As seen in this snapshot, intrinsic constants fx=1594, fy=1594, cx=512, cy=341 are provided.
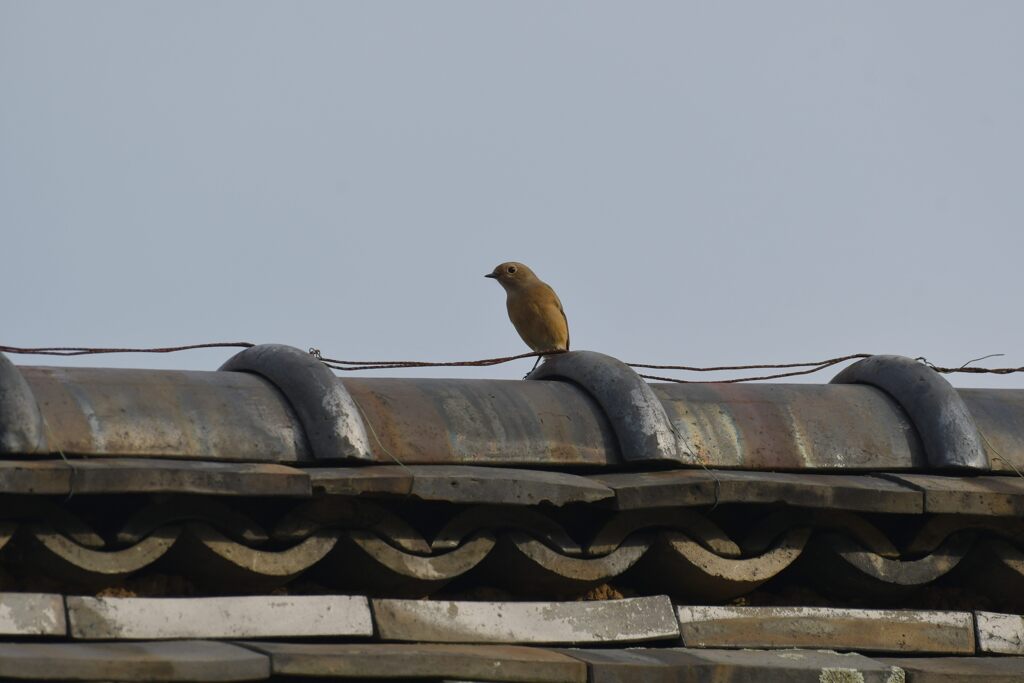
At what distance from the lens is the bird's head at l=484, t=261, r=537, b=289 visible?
8.12m

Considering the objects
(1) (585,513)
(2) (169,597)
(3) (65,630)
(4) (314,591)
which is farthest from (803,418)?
(3) (65,630)

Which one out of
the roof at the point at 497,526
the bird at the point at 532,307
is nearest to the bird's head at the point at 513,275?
the bird at the point at 532,307

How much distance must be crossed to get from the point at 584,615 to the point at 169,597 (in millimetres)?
1005

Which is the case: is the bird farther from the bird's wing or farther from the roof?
the roof

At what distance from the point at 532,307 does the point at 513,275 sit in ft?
0.86

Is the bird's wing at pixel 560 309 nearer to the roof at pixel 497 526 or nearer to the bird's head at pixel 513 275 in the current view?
the bird's head at pixel 513 275

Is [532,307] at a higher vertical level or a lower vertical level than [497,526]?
higher

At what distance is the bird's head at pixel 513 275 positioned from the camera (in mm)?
8117

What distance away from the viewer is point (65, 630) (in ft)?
10.8

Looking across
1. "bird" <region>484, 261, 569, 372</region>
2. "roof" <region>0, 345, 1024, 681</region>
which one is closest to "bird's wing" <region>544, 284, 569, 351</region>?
"bird" <region>484, 261, 569, 372</region>

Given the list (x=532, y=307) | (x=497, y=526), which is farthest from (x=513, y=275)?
(x=497, y=526)

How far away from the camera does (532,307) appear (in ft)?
26.1

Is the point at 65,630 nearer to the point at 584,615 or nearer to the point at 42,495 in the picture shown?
the point at 42,495

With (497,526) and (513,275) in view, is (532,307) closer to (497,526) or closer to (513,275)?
(513,275)
